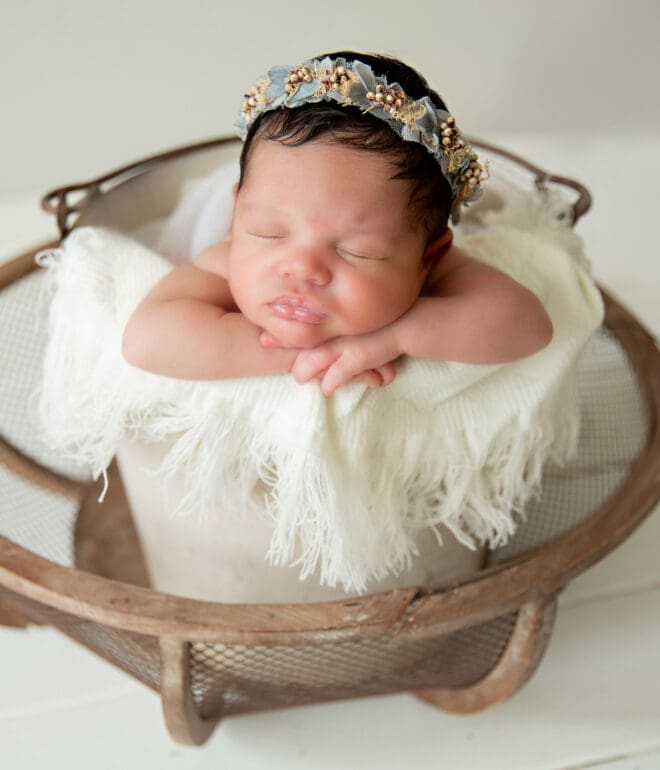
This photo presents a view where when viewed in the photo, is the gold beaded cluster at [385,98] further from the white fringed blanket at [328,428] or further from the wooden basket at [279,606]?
the wooden basket at [279,606]

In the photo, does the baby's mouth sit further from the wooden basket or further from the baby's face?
the wooden basket

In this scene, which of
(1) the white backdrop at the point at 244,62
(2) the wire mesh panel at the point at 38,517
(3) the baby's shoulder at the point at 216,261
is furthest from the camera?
(1) the white backdrop at the point at 244,62

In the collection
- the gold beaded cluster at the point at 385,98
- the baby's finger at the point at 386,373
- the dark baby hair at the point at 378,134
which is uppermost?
the gold beaded cluster at the point at 385,98

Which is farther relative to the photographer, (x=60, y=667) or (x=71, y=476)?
(x=71, y=476)

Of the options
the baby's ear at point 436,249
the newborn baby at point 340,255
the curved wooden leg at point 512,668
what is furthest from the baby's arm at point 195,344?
the curved wooden leg at point 512,668

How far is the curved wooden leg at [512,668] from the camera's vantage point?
720 mm

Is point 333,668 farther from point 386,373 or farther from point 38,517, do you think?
point 38,517

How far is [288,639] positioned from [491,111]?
101 centimetres

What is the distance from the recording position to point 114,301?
2.27 feet

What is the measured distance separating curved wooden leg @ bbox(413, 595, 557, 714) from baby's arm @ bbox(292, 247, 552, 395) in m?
0.19

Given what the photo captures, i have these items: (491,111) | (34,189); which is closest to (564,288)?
(491,111)

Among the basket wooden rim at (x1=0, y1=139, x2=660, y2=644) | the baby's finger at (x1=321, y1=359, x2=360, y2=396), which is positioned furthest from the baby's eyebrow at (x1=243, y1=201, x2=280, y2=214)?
the basket wooden rim at (x1=0, y1=139, x2=660, y2=644)

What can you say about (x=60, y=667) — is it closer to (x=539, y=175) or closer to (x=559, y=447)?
(x=559, y=447)

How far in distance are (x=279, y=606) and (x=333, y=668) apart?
14cm
